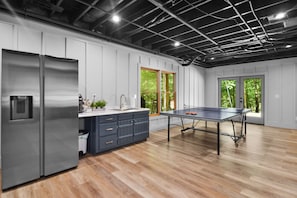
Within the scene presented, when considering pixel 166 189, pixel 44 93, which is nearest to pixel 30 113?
pixel 44 93

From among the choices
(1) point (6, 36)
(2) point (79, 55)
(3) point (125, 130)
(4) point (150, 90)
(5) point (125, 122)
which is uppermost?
(1) point (6, 36)

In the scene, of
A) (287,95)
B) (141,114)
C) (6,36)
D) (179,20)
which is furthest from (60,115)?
(287,95)

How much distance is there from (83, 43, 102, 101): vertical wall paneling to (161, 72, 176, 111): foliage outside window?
277 centimetres

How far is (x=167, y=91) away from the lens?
6.29 metres

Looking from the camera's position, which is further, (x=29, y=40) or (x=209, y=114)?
(x=209, y=114)

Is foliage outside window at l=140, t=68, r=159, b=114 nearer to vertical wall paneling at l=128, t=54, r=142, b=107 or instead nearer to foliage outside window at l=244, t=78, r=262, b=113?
vertical wall paneling at l=128, t=54, r=142, b=107

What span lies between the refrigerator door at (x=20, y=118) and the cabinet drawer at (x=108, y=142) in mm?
1244

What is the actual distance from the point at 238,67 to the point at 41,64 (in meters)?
7.73

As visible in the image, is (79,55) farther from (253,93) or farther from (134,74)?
(253,93)

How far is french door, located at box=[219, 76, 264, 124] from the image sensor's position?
6877mm

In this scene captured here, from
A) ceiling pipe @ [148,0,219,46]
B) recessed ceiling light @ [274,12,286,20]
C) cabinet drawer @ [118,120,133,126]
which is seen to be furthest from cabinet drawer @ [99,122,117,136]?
recessed ceiling light @ [274,12,286,20]

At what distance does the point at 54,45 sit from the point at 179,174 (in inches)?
141

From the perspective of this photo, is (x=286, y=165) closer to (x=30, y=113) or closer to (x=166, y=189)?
(x=166, y=189)

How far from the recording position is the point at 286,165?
2.89 meters
